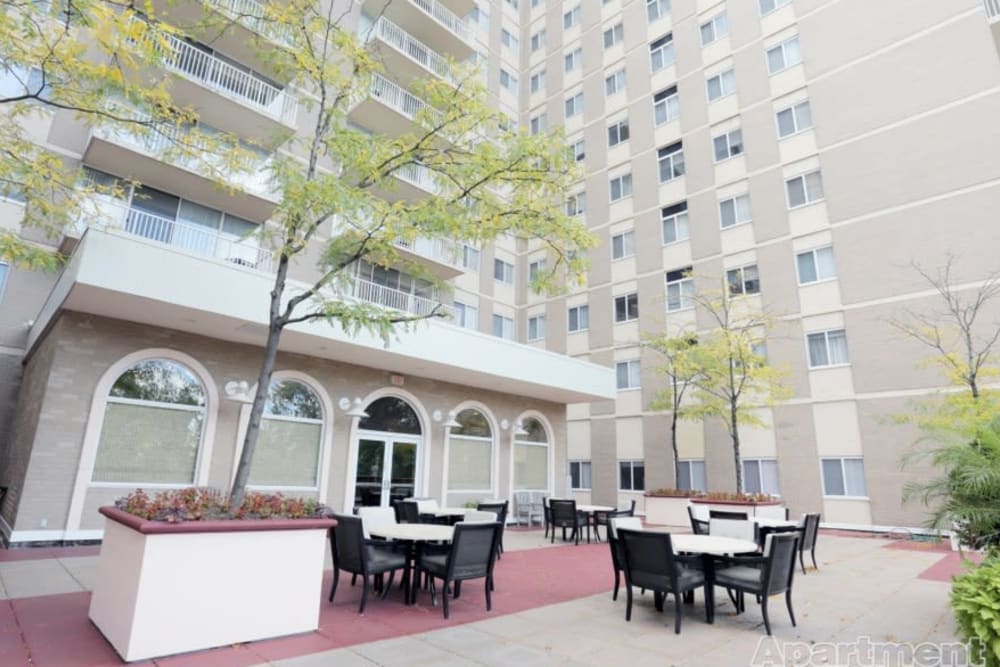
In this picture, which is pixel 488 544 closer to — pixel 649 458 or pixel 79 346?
pixel 79 346

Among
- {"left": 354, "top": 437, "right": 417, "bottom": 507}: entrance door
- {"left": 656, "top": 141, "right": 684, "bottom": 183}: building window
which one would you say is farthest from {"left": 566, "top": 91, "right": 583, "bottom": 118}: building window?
{"left": 354, "top": 437, "right": 417, "bottom": 507}: entrance door

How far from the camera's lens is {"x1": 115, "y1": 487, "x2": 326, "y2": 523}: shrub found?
16.1ft

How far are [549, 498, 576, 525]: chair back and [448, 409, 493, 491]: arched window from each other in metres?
3.21

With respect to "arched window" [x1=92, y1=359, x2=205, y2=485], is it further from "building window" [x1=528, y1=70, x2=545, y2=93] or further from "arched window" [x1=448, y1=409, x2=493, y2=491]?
"building window" [x1=528, y1=70, x2=545, y2=93]

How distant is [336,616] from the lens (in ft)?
19.0

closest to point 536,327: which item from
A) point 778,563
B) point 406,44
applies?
point 406,44

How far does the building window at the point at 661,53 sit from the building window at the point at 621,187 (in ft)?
16.2

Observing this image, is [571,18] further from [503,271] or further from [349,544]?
[349,544]

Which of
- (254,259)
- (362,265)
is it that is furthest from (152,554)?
(362,265)

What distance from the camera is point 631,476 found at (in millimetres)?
21688

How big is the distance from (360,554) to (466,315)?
17350mm

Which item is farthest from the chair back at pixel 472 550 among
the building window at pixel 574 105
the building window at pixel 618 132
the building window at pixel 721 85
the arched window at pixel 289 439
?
the building window at pixel 574 105

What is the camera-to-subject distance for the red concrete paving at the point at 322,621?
14.6ft

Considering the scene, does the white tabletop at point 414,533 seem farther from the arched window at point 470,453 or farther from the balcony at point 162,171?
Result: the balcony at point 162,171
